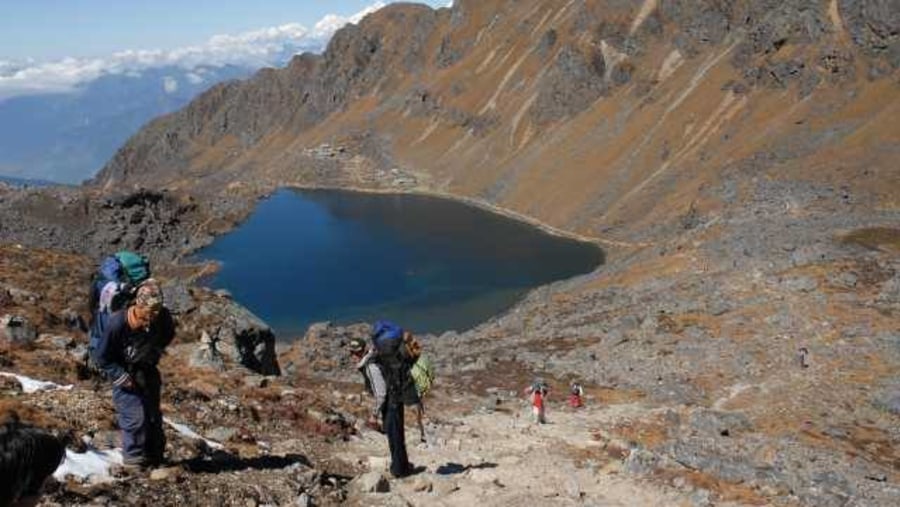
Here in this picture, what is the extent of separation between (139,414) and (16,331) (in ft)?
35.2

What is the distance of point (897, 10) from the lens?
97.9m

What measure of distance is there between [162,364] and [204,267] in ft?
280

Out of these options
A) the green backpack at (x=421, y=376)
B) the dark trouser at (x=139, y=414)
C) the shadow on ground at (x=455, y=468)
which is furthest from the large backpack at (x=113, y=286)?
the shadow on ground at (x=455, y=468)

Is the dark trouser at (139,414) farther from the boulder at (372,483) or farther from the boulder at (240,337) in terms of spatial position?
the boulder at (240,337)

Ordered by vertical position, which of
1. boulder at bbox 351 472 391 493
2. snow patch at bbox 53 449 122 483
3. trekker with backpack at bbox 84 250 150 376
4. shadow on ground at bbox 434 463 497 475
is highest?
trekker with backpack at bbox 84 250 150 376

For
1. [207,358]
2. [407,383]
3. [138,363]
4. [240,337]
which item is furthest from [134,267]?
[240,337]

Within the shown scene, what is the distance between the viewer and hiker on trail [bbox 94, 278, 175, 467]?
1291cm

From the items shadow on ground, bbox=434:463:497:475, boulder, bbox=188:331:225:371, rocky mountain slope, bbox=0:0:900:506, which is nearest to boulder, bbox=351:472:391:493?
rocky mountain slope, bbox=0:0:900:506

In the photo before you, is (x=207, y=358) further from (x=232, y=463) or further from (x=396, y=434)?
(x=396, y=434)

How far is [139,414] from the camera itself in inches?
524

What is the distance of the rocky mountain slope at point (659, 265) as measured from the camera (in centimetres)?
1981

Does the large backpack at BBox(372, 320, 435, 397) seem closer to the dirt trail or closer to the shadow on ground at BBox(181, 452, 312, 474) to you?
the dirt trail

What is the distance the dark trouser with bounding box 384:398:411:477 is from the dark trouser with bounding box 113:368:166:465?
163 inches

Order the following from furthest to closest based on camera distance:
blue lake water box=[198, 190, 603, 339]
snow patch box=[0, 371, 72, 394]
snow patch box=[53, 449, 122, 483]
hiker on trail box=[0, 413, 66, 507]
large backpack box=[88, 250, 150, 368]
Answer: blue lake water box=[198, 190, 603, 339], snow patch box=[0, 371, 72, 394], large backpack box=[88, 250, 150, 368], snow patch box=[53, 449, 122, 483], hiker on trail box=[0, 413, 66, 507]
